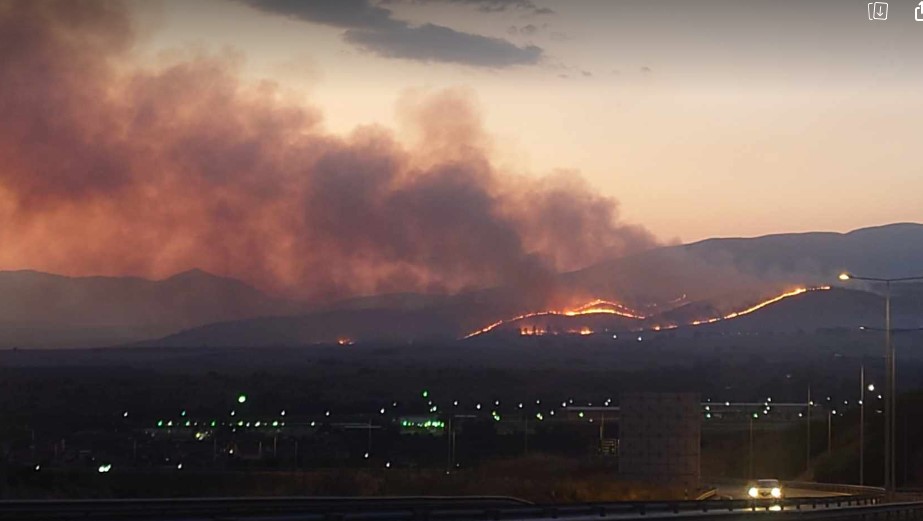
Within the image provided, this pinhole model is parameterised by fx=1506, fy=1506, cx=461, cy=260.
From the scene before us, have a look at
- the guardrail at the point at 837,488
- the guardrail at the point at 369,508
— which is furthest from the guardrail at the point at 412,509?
the guardrail at the point at 837,488

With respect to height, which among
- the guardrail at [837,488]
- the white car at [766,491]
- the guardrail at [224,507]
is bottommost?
the guardrail at [837,488]

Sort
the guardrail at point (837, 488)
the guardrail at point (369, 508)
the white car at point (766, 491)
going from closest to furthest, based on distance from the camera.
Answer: the guardrail at point (369, 508) < the white car at point (766, 491) < the guardrail at point (837, 488)

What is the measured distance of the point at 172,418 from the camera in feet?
404

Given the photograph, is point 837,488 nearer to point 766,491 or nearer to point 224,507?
point 766,491

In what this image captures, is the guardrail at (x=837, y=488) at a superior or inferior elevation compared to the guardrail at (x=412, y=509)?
inferior

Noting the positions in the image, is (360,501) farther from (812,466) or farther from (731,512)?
(812,466)

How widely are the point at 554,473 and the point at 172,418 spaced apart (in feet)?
144

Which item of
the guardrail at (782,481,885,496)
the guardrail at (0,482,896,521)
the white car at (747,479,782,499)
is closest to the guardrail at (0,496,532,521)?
the guardrail at (0,482,896,521)

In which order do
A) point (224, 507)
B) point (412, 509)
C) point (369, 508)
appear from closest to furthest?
1. point (412, 509)
2. point (369, 508)
3. point (224, 507)

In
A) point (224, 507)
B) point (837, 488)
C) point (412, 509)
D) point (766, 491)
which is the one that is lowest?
point (837, 488)

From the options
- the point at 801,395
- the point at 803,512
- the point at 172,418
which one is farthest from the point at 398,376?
the point at 803,512

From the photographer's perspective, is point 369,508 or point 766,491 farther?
point 766,491

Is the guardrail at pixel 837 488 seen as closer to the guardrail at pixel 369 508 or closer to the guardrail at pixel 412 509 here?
the guardrail at pixel 412 509

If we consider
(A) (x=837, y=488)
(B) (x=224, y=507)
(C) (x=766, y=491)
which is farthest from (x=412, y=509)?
(A) (x=837, y=488)
